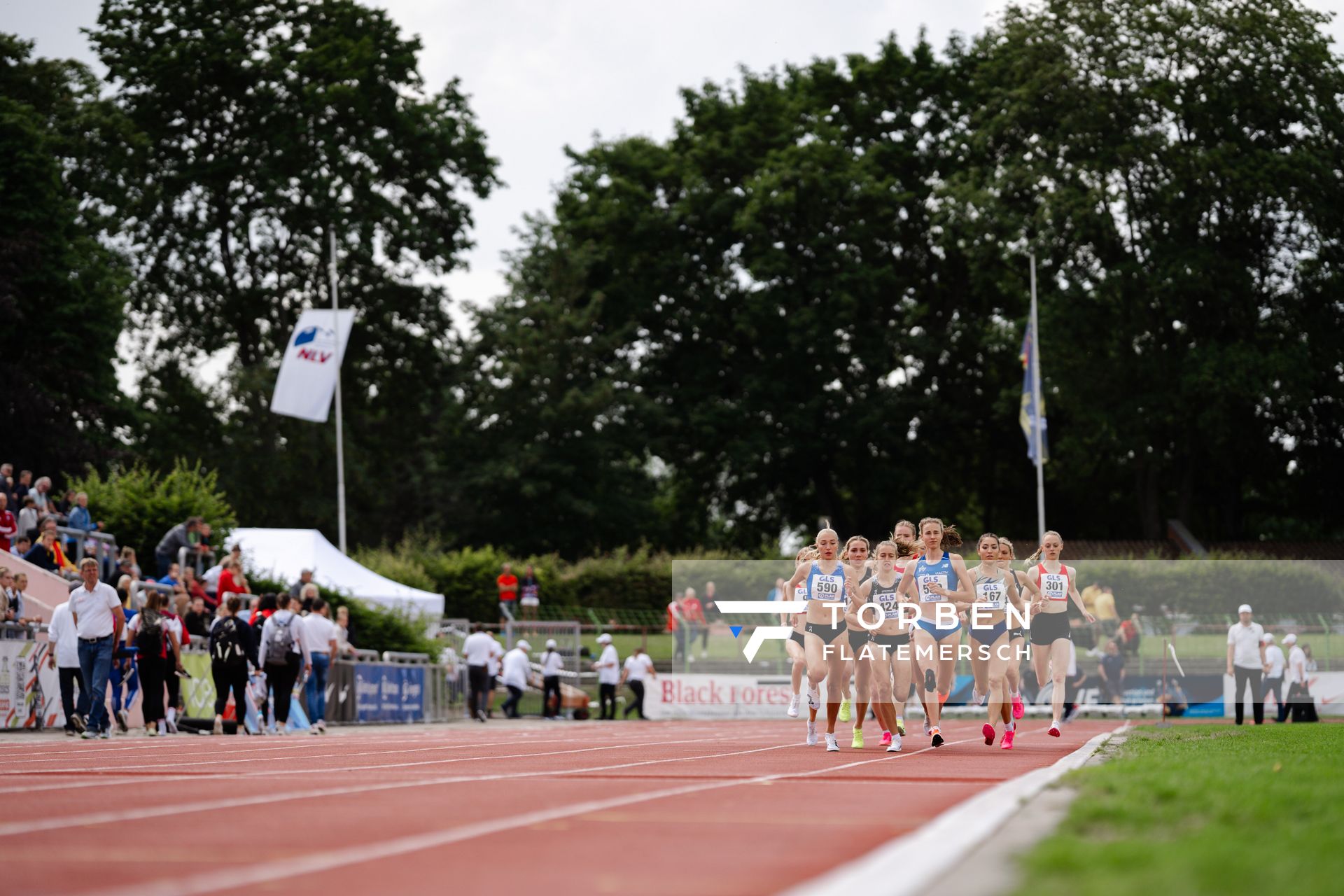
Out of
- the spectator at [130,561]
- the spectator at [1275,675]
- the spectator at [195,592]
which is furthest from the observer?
the spectator at [1275,675]

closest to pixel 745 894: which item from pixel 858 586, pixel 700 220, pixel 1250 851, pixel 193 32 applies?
pixel 1250 851

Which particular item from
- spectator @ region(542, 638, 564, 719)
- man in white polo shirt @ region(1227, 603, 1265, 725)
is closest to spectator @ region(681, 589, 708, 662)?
spectator @ region(542, 638, 564, 719)

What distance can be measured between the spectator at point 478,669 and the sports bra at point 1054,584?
18.8 meters

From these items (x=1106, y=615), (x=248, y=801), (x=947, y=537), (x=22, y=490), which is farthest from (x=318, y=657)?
(x=1106, y=615)

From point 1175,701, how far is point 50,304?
31.5 m

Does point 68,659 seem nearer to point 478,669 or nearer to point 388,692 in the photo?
point 388,692

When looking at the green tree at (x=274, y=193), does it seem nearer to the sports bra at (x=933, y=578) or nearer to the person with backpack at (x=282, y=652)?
the person with backpack at (x=282, y=652)

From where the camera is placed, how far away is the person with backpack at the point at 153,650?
21750 mm

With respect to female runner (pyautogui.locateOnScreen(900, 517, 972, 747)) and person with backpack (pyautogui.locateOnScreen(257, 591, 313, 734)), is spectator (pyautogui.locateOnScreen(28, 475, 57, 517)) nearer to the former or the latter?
person with backpack (pyautogui.locateOnScreen(257, 591, 313, 734))

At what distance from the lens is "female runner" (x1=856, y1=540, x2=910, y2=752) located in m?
16.3

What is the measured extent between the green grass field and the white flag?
34.8 m

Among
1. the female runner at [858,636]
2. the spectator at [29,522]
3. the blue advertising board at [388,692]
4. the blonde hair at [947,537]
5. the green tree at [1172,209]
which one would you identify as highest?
the green tree at [1172,209]

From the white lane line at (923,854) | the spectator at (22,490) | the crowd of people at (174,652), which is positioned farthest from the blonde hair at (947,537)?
the spectator at (22,490)

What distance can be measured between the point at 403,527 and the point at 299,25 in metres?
17.6
